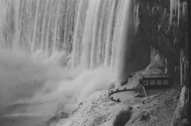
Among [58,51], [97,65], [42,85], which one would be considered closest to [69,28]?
[58,51]

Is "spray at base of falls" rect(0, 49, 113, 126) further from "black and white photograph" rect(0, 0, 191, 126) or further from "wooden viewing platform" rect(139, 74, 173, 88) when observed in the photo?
"wooden viewing platform" rect(139, 74, 173, 88)

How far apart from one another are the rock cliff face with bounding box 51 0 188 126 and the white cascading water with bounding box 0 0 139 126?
2.28 metres

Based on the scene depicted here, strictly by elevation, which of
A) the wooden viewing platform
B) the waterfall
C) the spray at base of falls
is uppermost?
the waterfall

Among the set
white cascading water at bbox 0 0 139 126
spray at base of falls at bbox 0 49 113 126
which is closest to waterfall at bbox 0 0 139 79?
white cascading water at bbox 0 0 139 126

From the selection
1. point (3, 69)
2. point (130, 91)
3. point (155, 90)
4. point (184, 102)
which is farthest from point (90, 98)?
point (3, 69)

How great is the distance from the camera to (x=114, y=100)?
2334cm

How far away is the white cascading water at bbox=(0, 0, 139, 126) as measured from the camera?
91.3 ft

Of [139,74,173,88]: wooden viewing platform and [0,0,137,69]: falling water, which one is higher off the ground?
[0,0,137,69]: falling water

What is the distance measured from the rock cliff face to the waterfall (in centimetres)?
300

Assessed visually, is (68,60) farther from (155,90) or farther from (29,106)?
(155,90)

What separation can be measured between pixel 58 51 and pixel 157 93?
49.5ft

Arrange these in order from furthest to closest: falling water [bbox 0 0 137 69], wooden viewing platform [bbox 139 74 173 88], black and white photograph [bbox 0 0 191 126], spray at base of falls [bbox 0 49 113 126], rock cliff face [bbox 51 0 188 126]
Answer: falling water [bbox 0 0 137 69] → spray at base of falls [bbox 0 49 113 126] → wooden viewing platform [bbox 139 74 173 88] → black and white photograph [bbox 0 0 191 126] → rock cliff face [bbox 51 0 188 126]

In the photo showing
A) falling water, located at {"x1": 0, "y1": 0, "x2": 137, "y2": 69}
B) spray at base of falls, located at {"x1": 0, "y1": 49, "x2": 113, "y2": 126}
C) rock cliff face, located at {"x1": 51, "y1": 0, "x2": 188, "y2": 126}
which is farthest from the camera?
falling water, located at {"x1": 0, "y1": 0, "x2": 137, "y2": 69}

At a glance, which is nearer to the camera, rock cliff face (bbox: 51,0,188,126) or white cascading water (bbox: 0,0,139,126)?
rock cliff face (bbox: 51,0,188,126)
